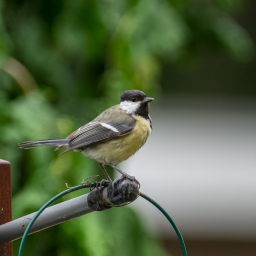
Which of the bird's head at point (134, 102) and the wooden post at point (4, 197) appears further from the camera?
the bird's head at point (134, 102)

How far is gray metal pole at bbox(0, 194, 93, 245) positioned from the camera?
106 cm

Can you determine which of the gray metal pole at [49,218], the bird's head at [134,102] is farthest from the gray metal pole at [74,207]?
the bird's head at [134,102]

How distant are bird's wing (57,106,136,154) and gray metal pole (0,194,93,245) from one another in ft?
1.44

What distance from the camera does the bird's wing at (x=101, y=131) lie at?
155 cm

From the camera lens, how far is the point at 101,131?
5.27ft

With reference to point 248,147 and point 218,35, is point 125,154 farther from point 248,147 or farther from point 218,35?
point 248,147

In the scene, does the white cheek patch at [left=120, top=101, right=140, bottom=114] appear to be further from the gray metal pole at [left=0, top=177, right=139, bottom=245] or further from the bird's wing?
the gray metal pole at [left=0, top=177, right=139, bottom=245]

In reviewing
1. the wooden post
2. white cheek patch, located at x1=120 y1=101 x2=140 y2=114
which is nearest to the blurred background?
white cheek patch, located at x1=120 y1=101 x2=140 y2=114

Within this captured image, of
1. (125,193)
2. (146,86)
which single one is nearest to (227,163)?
(146,86)

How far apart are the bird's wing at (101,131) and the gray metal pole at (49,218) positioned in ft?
1.44

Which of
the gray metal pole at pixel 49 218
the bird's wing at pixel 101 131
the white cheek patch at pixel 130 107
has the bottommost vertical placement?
the gray metal pole at pixel 49 218

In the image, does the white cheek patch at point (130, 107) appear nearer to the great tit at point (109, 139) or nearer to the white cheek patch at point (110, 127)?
the great tit at point (109, 139)

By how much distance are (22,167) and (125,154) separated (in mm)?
572

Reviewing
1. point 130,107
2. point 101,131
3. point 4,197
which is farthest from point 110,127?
point 4,197
